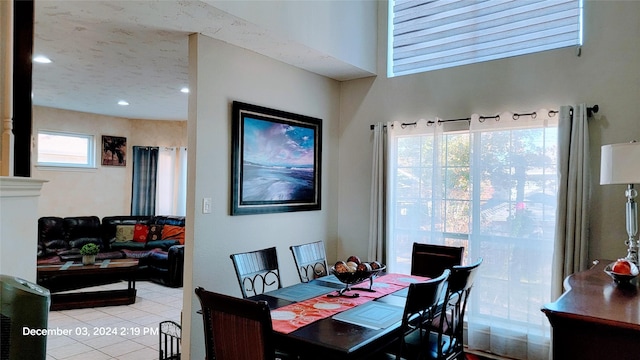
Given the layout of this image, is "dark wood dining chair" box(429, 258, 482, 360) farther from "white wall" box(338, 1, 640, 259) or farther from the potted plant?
the potted plant

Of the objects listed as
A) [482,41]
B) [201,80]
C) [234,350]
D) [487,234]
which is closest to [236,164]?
[201,80]

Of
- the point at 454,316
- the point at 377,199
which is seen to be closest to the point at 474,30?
the point at 377,199

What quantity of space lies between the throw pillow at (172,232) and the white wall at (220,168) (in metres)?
3.38

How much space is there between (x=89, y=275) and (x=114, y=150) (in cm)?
297

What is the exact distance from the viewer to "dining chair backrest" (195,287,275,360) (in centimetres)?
152

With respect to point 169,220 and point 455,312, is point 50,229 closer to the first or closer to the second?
point 169,220

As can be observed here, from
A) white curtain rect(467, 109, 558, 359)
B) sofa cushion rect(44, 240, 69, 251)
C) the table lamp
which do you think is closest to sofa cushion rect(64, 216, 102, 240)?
sofa cushion rect(44, 240, 69, 251)

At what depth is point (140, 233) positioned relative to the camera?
6.69 metres

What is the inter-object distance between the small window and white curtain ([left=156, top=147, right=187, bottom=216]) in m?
1.17

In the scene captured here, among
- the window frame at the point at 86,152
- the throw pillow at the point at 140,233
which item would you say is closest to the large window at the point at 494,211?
the throw pillow at the point at 140,233

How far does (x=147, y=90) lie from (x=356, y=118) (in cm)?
267

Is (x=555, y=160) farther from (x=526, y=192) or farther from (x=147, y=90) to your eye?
(x=147, y=90)

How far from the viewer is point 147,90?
5023 mm

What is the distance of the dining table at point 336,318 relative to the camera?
67.4 inches
